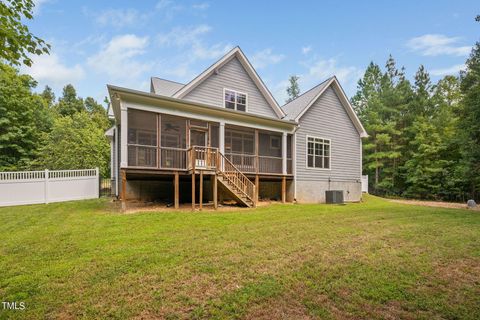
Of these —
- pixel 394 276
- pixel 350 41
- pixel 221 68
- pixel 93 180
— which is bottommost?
pixel 394 276

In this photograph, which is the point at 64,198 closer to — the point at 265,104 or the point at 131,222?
the point at 131,222

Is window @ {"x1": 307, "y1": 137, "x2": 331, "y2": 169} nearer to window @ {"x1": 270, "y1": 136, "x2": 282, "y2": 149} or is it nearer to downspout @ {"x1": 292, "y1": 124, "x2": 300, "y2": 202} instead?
downspout @ {"x1": 292, "y1": 124, "x2": 300, "y2": 202}

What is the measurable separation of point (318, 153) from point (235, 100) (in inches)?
234

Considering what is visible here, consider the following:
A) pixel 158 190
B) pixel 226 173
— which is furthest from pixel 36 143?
pixel 226 173

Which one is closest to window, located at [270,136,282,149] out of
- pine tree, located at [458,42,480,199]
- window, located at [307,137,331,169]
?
window, located at [307,137,331,169]

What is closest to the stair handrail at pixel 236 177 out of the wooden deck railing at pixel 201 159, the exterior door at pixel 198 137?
the wooden deck railing at pixel 201 159

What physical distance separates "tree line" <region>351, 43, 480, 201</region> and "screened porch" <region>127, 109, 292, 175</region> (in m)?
15.6

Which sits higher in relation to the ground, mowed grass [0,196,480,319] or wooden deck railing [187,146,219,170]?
wooden deck railing [187,146,219,170]

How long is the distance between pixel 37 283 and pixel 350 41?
20.7m

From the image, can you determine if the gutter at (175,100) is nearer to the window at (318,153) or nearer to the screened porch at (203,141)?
the screened porch at (203,141)

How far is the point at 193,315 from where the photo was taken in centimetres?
297

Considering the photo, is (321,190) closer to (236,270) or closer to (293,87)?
(236,270)

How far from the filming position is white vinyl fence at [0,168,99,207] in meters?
10.9

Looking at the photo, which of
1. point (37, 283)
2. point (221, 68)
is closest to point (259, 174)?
point (221, 68)
